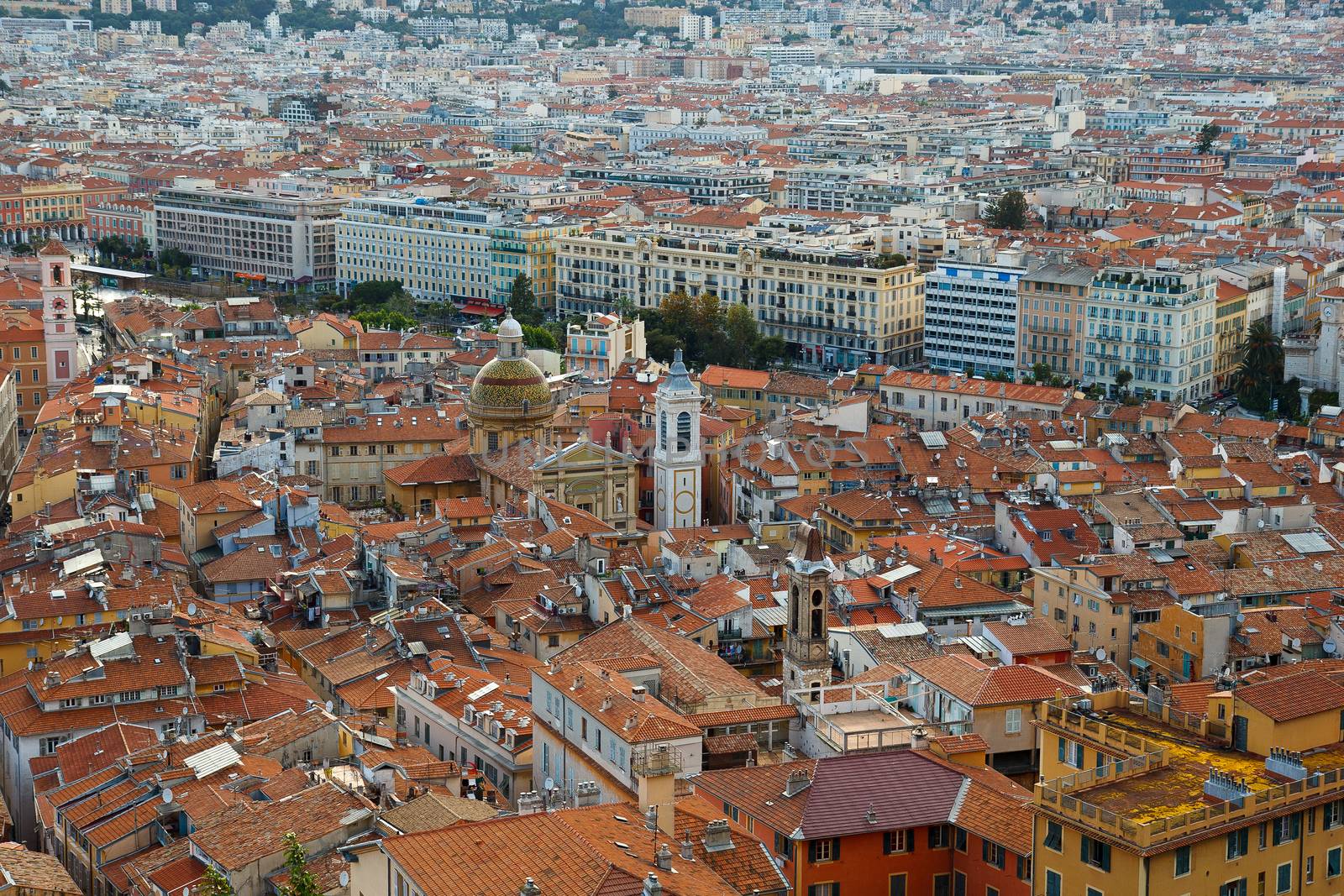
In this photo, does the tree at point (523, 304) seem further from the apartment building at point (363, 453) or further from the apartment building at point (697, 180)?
the apartment building at point (363, 453)

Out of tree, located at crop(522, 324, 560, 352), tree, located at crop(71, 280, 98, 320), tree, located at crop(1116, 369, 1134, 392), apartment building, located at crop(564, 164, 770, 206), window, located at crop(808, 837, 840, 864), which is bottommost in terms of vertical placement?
tree, located at crop(1116, 369, 1134, 392)

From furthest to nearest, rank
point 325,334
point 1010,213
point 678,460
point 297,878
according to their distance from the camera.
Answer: point 1010,213 → point 325,334 → point 678,460 → point 297,878

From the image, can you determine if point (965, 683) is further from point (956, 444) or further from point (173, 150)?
point (173, 150)

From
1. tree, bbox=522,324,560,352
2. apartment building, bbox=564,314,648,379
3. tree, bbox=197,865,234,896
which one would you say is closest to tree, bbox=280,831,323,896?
tree, bbox=197,865,234,896

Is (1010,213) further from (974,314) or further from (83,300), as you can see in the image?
(83,300)

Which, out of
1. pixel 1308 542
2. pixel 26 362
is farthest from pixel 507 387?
pixel 26 362

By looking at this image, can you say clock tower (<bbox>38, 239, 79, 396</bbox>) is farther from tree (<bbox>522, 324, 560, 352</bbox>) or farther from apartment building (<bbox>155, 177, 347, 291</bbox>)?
apartment building (<bbox>155, 177, 347, 291</bbox>)

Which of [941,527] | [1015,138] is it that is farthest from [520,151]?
[941,527]
